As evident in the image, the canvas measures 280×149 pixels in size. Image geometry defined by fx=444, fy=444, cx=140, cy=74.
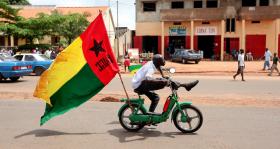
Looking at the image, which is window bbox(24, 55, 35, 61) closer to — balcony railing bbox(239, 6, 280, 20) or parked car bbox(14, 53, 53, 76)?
parked car bbox(14, 53, 53, 76)

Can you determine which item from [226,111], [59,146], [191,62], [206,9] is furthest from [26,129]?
[206,9]

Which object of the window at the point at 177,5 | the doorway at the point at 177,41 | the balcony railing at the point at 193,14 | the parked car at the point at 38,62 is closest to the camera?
the parked car at the point at 38,62

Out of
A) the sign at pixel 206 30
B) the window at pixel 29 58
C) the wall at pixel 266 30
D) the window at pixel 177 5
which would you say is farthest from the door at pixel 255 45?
the window at pixel 29 58

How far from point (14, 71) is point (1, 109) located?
359 inches

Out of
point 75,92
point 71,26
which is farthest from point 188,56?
point 75,92

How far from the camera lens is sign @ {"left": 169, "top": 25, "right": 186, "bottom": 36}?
50312mm

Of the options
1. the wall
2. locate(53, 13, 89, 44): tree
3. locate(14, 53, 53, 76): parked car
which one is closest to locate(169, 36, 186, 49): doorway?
the wall

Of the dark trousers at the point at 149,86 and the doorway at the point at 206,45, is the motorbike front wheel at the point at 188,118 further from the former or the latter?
the doorway at the point at 206,45

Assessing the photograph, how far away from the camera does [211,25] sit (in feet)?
162

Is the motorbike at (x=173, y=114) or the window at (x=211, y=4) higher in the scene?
the window at (x=211, y=4)

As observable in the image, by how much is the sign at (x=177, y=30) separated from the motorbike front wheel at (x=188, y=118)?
1669 inches

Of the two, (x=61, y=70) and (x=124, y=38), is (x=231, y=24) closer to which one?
(x=124, y=38)

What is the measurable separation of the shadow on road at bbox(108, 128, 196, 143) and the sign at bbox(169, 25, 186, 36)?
1660 inches

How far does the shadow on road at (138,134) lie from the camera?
804cm
